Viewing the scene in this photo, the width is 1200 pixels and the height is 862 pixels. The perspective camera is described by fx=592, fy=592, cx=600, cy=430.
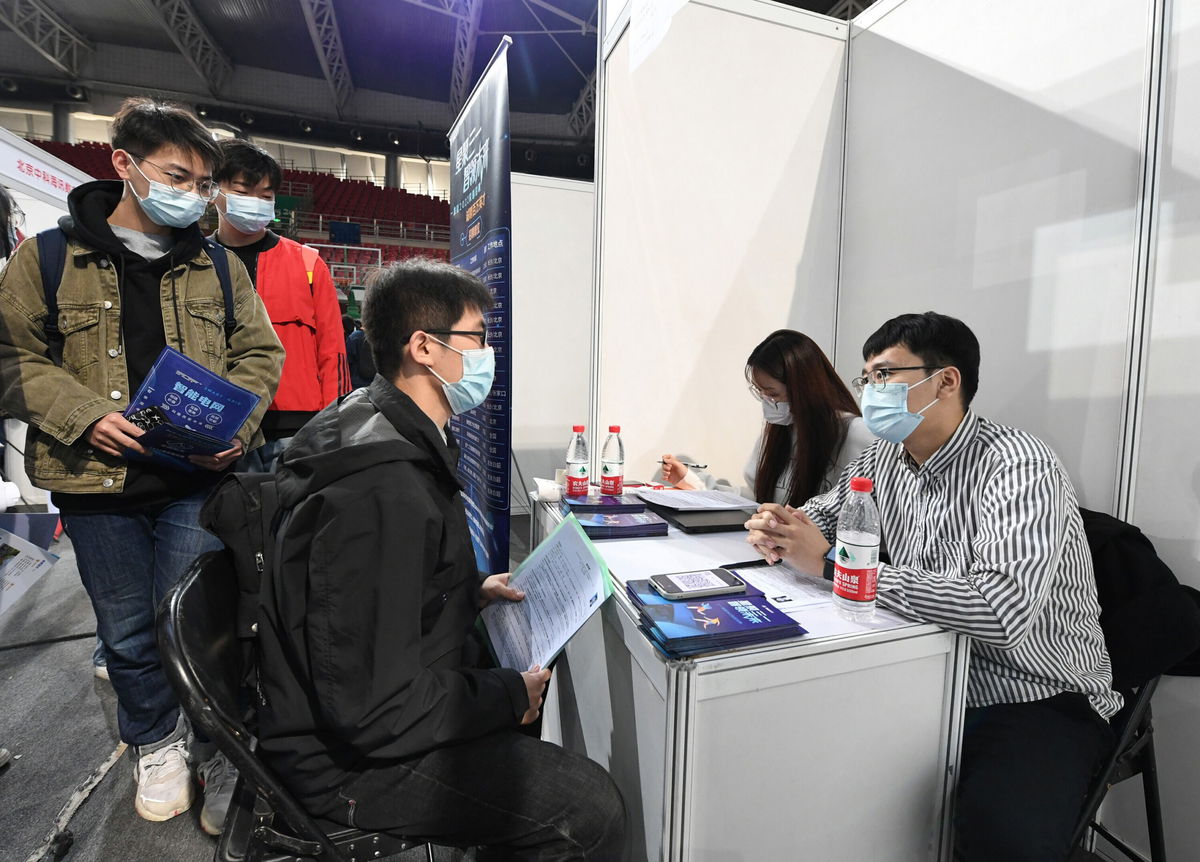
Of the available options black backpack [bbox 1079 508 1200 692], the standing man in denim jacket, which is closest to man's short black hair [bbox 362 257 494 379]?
the standing man in denim jacket

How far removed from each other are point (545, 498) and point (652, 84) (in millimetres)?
1543

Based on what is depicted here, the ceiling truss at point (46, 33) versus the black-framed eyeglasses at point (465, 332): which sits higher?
the ceiling truss at point (46, 33)

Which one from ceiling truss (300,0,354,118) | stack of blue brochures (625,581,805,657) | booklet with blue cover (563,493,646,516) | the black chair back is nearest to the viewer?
the black chair back

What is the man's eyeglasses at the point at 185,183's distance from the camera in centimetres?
134

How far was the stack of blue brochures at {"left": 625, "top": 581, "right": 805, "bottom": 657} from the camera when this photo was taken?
0.83 meters

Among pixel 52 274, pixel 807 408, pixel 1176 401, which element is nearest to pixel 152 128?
pixel 52 274

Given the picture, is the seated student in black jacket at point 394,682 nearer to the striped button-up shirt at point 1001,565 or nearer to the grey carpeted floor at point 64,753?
the striped button-up shirt at point 1001,565

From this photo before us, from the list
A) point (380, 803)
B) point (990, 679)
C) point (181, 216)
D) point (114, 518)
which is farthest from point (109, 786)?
point (990, 679)

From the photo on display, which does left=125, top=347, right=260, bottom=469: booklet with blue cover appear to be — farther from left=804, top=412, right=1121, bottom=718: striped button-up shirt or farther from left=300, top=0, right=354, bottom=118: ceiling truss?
left=300, top=0, right=354, bottom=118: ceiling truss

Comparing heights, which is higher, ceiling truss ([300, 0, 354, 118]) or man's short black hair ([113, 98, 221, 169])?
ceiling truss ([300, 0, 354, 118])

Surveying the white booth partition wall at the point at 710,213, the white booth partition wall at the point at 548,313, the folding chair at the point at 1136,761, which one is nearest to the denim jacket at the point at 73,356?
the white booth partition wall at the point at 710,213

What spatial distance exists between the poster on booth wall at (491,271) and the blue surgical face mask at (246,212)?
2.05 ft

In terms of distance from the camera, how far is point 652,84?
2127 millimetres

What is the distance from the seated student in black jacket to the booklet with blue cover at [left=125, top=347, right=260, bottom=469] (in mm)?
525
